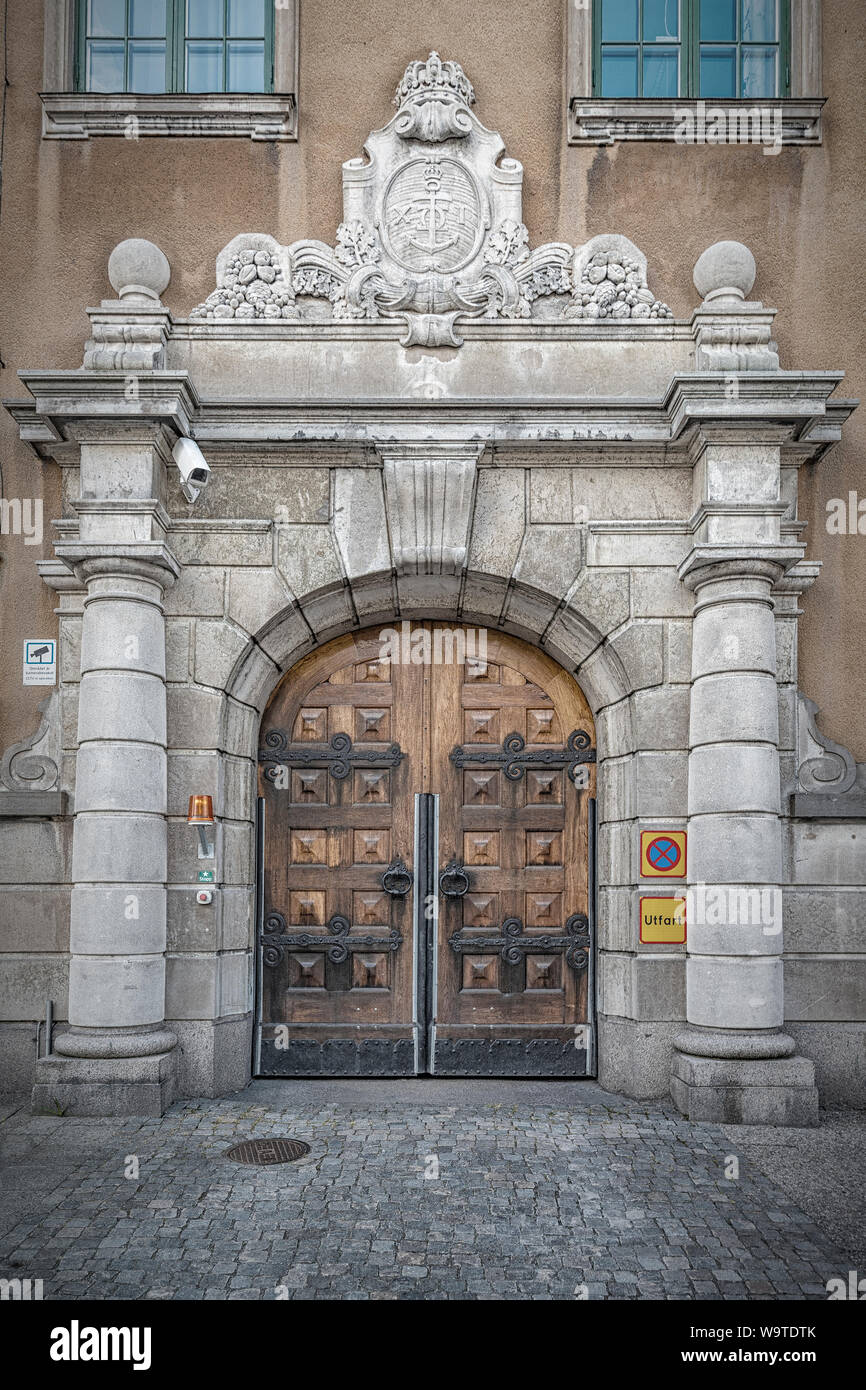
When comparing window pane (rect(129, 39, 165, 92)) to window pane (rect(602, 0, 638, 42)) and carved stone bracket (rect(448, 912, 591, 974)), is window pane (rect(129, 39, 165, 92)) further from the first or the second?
carved stone bracket (rect(448, 912, 591, 974))

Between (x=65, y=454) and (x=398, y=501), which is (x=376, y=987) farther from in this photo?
(x=65, y=454)

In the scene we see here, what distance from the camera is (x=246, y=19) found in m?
7.98

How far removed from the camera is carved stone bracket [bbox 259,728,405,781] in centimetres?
763

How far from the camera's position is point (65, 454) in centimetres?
741

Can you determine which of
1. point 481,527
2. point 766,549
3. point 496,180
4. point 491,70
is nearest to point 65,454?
point 481,527

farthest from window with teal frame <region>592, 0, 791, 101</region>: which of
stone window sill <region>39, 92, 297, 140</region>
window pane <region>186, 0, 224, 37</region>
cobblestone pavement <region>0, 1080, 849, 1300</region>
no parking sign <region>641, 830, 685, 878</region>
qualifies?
cobblestone pavement <region>0, 1080, 849, 1300</region>

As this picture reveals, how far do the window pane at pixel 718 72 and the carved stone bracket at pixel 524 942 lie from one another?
6.06 meters

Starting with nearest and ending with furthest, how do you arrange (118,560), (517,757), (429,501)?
(118,560)
(429,501)
(517,757)

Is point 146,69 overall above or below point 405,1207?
above

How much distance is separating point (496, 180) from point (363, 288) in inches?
48.3

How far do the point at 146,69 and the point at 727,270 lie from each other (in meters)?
4.48

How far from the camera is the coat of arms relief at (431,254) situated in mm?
7516
